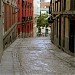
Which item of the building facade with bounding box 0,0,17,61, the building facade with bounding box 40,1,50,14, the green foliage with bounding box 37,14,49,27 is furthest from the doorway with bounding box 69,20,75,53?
the building facade with bounding box 40,1,50,14

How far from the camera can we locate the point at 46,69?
61.1ft

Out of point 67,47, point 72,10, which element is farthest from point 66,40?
point 72,10

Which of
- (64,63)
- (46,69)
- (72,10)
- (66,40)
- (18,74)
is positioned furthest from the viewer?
(66,40)

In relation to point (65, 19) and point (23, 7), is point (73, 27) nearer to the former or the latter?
point (65, 19)

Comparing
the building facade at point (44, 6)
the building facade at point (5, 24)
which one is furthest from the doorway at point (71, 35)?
the building facade at point (44, 6)

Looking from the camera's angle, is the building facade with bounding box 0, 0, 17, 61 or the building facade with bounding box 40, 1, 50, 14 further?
the building facade with bounding box 40, 1, 50, 14

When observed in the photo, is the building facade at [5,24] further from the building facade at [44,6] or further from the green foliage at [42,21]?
the building facade at [44,6]

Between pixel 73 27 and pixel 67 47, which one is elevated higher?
pixel 73 27

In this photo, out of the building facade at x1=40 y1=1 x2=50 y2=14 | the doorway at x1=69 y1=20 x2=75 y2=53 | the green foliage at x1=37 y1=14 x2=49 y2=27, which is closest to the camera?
the doorway at x1=69 y1=20 x2=75 y2=53

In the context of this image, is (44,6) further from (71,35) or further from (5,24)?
(71,35)

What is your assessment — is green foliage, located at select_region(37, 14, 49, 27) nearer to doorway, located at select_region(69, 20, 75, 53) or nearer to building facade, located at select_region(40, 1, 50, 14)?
building facade, located at select_region(40, 1, 50, 14)

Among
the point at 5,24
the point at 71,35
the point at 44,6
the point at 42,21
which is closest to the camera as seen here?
the point at 71,35

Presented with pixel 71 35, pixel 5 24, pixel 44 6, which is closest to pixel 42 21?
pixel 44 6

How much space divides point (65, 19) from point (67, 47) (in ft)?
8.45
